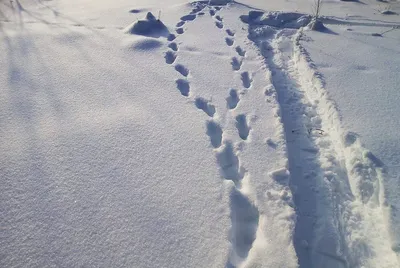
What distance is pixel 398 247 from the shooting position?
5.07ft

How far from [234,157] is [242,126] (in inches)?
16.1

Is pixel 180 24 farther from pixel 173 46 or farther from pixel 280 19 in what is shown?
pixel 280 19

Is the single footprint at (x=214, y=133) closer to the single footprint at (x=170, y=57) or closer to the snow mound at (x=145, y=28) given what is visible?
the single footprint at (x=170, y=57)

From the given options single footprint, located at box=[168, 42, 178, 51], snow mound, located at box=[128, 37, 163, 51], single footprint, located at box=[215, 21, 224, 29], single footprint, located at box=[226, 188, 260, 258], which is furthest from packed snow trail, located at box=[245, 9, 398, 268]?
single footprint, located at box=[215, 21, 224, 29]

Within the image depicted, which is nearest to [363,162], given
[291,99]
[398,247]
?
[398,247]

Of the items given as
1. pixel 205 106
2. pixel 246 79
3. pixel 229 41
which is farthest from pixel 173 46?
pixel 205 106

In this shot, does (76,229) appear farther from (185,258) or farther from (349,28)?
(349,28)

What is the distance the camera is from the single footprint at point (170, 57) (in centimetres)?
331

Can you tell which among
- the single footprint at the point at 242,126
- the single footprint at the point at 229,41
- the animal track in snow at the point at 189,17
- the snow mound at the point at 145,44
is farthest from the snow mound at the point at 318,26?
the single footprint at the point at 242,126

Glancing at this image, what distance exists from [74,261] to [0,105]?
1601 mm

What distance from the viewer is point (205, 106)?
103 inches

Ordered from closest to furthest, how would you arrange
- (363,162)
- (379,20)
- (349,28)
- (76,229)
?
(76,229)
(363,162)
(349,28)
(379,20)

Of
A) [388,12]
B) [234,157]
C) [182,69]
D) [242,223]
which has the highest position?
[388,12]

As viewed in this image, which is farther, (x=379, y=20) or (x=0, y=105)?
(x=379, y=20)
